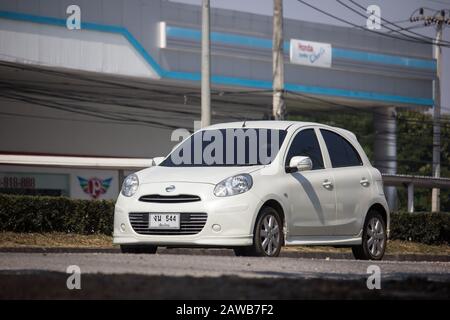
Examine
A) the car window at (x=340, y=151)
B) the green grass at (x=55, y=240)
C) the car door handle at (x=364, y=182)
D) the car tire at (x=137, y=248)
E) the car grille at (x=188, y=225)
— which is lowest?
the green grass at (x=55, y=240)

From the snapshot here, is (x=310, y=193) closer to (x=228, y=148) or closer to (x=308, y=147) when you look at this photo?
(x=308, y=147)

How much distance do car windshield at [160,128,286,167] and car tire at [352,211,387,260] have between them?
6.17 ft

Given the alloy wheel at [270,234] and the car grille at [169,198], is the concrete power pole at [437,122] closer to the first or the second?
the alloy wheel at [270,234]

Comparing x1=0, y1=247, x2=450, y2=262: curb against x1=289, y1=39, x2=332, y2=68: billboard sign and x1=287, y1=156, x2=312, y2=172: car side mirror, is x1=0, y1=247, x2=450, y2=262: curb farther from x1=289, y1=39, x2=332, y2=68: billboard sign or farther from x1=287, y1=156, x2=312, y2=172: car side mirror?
x1=289, y1=39, x2=332, y2=68: billboard sign

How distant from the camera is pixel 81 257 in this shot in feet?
37.1

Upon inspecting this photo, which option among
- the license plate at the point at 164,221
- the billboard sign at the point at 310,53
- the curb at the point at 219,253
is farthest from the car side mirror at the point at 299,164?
the billboard sign at the point at 310,53

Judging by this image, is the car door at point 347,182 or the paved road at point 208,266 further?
the car door at point 347,182

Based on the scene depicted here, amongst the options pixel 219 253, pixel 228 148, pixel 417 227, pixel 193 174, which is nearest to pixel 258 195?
pixel 193 174

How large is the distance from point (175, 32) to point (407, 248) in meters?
27.4

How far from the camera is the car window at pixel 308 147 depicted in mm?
13930

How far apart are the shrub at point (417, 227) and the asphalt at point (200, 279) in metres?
13.6

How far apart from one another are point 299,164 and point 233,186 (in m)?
1.08

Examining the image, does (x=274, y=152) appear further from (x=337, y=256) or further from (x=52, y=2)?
(x=52, y=2)

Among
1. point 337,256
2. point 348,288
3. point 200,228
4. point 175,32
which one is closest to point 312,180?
point 200,228
